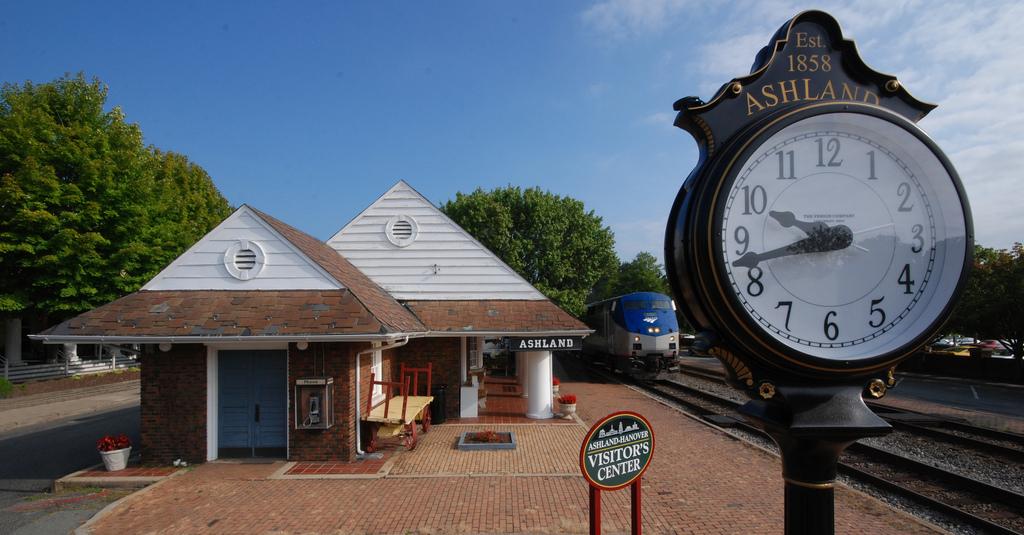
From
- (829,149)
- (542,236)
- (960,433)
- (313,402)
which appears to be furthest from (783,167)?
(542,236)

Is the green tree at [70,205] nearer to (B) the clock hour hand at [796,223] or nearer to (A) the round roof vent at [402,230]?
(A) the round roof vent at [402,230]

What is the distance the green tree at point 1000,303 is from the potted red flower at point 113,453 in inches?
1120

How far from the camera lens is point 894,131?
7.22 feet

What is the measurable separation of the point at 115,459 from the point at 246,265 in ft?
13.2

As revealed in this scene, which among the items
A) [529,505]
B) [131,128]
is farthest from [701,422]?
[131,128]

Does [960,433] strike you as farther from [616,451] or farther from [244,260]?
[244,260]

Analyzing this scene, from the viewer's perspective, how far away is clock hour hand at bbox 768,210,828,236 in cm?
221

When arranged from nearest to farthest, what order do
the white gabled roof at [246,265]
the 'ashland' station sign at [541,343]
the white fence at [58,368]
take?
the white gabled roof at [246,265]
the 'ashland' station sign at [541,343]
the white fence at [58,368]

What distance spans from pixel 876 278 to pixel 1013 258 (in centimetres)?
2761

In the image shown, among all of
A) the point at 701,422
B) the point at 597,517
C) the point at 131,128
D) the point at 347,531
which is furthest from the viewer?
the point at 131,128

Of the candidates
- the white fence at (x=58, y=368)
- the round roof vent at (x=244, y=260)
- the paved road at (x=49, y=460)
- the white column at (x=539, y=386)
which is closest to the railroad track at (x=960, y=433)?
the white column at (x=539, y=386)

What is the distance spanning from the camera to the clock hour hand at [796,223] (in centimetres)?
221

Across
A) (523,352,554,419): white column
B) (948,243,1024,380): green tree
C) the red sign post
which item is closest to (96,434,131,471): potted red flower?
(523,352,554,419): white column

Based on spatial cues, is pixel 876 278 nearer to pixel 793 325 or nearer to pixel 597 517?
pixel 793 325
